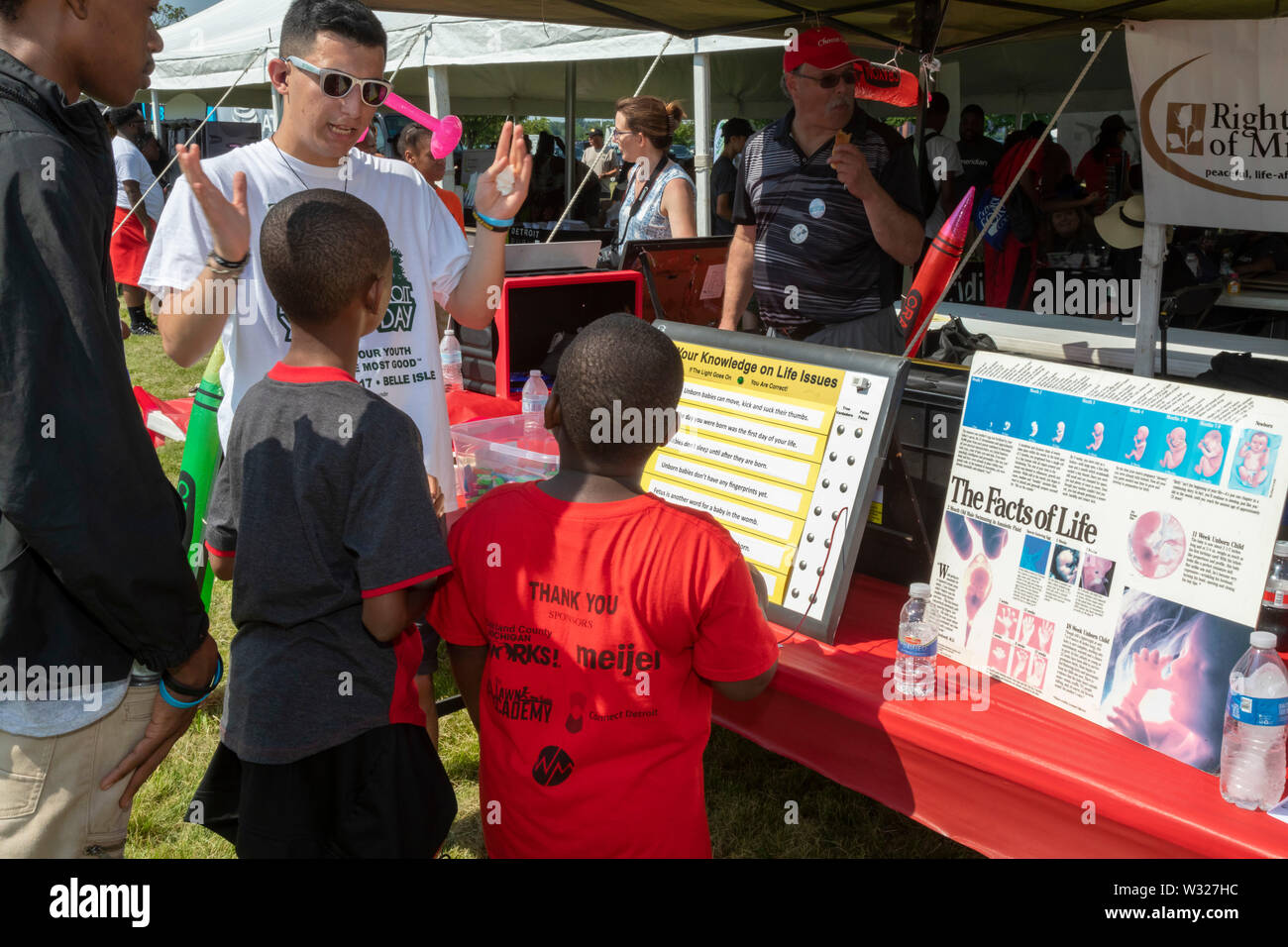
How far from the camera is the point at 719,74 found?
46.9 ft

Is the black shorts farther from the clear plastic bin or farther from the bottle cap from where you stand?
the bottle cap

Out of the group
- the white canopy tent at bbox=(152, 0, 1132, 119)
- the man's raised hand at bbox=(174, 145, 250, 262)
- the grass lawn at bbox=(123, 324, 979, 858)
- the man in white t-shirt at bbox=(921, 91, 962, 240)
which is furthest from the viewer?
the white canopy tent at bbox=(152, 0, 1132, 119)

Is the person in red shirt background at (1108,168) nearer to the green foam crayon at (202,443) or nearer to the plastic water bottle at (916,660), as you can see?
the plastic water bottle at (916,660)

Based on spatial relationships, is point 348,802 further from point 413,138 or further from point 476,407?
point 413,138

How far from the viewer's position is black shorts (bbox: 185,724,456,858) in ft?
5.61

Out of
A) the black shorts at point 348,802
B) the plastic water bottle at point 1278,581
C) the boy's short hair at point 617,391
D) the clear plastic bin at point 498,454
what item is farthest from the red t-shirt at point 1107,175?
the black shorts at point 348,802

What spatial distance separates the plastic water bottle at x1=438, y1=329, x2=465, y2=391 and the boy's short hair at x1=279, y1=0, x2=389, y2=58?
6.20ft

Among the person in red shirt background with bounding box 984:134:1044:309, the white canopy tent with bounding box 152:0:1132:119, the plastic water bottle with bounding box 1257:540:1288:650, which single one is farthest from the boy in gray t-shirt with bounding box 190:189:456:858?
the person in red shirt background with bounding box 984:134:1044:309

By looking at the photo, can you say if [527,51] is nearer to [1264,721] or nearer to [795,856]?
[795,856]

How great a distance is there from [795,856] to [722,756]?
1.79 feet

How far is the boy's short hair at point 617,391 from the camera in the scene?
61.2 inches

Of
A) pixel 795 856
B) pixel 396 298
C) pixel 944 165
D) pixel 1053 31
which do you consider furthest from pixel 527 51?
pixel 795 856

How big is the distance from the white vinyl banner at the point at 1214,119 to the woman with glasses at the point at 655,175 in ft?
6.94

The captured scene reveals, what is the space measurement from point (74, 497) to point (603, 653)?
77 centimetres
